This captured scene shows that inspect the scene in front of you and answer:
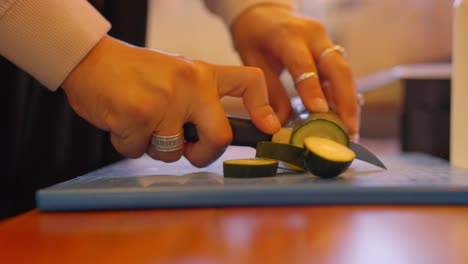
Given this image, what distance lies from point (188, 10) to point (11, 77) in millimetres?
2235

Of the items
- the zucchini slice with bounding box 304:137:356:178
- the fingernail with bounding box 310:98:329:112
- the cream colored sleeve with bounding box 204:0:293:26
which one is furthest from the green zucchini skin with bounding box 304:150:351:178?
the cream colored sleeve with bounding box 204:0:293:26

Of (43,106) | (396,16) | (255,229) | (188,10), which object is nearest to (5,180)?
(43,106)

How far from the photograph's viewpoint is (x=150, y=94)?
705 millimetres

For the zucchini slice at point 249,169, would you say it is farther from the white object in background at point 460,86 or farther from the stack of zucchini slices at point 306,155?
the white object in background at point 460,86

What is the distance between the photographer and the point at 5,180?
3.24ft

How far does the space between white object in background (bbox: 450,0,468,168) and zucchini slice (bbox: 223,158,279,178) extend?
350 mm

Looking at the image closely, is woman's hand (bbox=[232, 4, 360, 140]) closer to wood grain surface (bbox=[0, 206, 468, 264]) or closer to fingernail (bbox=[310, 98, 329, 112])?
fingernail (bbox=[310, 98, 329, 112])

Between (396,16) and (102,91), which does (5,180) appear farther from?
(396,16)

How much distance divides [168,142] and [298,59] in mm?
330

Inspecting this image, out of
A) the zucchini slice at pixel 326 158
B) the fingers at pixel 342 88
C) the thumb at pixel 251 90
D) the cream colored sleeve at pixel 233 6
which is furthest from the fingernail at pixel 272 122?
the cream colored sleeve at pixel 233 6

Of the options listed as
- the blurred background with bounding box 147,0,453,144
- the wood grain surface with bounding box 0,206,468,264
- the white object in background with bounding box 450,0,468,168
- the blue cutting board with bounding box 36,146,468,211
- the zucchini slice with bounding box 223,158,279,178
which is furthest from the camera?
the blurred background with bounding box 147,0,453,144

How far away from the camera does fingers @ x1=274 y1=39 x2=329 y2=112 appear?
0.95 meters

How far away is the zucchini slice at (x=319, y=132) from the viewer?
2.60 feet

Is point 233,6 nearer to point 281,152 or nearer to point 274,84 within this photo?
point 274,84
